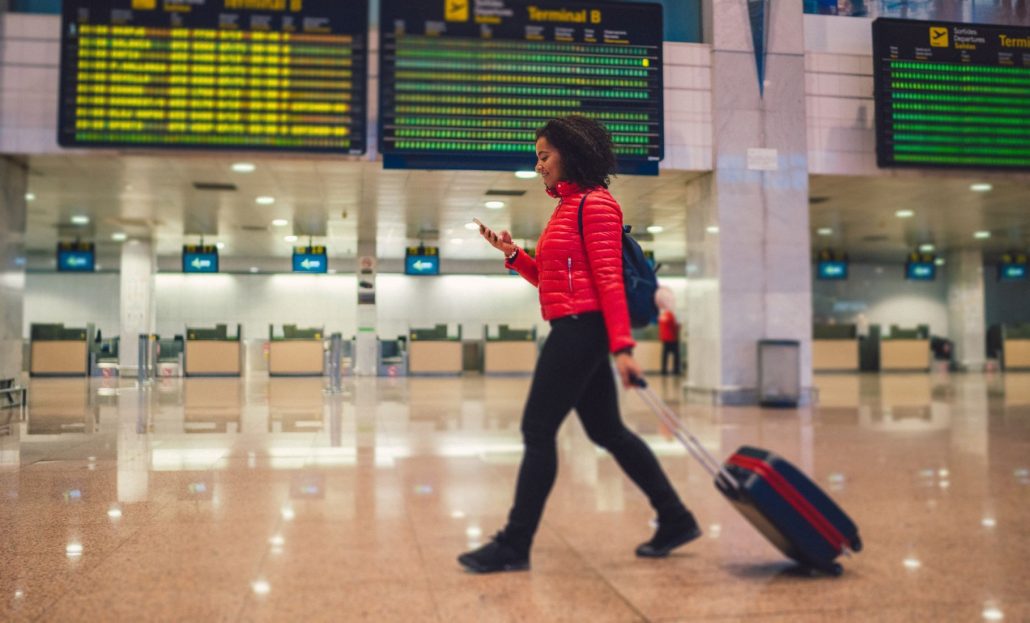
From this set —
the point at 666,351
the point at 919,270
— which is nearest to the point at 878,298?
the point at 919,270

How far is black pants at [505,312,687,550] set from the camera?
3.04 m

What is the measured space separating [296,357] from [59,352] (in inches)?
232

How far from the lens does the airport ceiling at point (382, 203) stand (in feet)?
37.2

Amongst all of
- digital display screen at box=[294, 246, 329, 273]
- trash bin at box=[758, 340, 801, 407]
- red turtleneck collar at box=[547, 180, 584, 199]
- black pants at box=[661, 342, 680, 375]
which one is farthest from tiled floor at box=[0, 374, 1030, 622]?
black pants at box=[661, 342, 680, 375]

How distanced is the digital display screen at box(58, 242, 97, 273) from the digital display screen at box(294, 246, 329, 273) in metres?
4.99

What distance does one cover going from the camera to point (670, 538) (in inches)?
130

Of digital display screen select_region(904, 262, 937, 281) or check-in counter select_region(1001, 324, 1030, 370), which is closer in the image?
digital display screen select_region(904, 262, 937, 281)

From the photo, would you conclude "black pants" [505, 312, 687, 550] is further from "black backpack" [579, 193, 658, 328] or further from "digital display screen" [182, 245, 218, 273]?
"digital display screen" [182, 245, 218, 273]

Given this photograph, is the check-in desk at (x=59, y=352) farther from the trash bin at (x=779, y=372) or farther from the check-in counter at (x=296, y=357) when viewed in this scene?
the trash bin at (x=779, y=372)

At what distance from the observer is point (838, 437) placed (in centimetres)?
723

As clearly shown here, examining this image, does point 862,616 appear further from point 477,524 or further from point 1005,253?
point 1005,253

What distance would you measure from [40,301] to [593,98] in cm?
2583

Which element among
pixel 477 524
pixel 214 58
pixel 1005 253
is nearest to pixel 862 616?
pixel 477 524

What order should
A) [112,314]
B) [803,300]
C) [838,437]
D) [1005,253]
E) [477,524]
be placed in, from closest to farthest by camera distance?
[477,524]
[838,437]
[803,300]
[1005,253]
[112,314]
